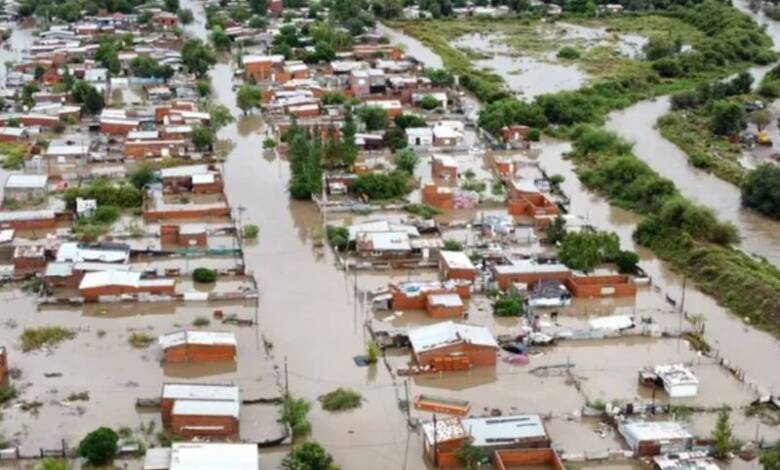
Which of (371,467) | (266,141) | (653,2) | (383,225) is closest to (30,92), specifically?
(266,141)

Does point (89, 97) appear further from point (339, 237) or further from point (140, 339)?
point (140, 339)

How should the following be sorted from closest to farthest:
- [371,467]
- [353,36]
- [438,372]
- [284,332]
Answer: [371,467] → [438,372] → [284,332] → [353,36]

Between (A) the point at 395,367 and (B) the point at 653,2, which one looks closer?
(A) the point at 395,367

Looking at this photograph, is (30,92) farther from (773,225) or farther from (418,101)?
(773,225)

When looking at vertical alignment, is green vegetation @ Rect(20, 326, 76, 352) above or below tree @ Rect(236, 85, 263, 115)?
below

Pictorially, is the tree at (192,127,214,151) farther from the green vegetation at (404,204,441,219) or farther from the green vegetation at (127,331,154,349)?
the green vegetation at (127,331,154,349)

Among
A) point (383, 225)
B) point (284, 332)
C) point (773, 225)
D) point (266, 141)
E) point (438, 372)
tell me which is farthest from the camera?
point (266, 141)

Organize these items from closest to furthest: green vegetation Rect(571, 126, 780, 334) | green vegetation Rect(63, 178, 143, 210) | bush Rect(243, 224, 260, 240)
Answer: green vegetation Rect(571, 126, 780, 334), bush Rect(243, 224, 260, 240), green vegetation Rect(63, 178, 143, 210)

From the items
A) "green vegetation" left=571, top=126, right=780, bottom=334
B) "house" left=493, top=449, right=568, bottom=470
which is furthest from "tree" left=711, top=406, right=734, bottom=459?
"green vegetation" left=571, top=126, right=780, bottom=334
